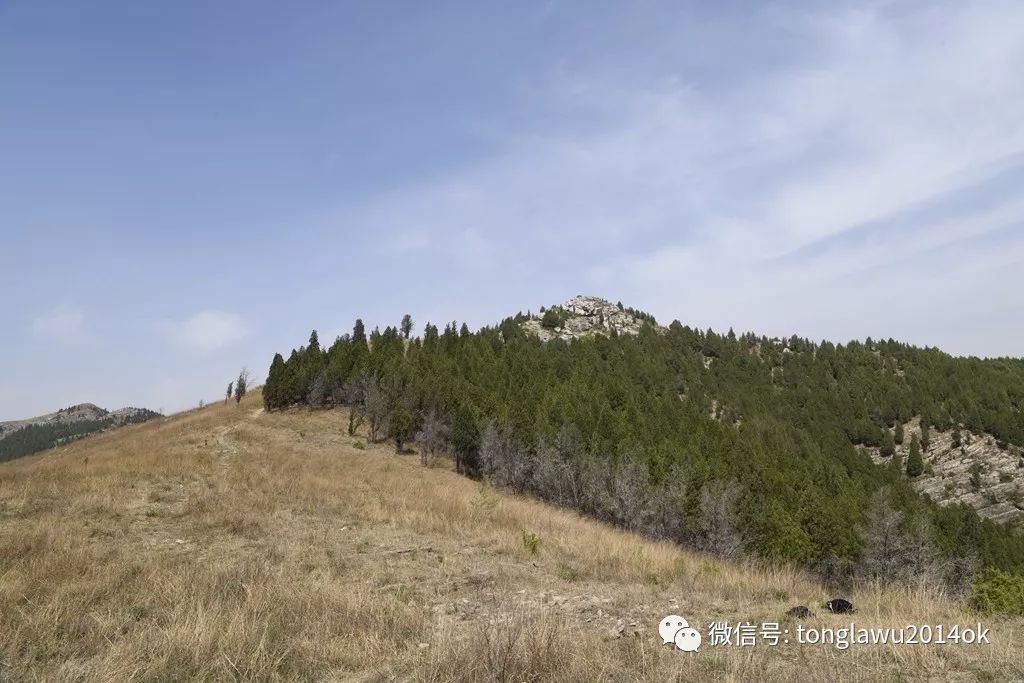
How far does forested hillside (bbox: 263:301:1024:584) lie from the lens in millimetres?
49031

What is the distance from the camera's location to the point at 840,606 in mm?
8688

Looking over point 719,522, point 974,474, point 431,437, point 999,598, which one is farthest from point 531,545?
point 974,474

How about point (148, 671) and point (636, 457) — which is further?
point (636, 457)

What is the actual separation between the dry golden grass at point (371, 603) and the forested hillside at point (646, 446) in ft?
108

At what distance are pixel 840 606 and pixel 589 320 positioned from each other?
159 m

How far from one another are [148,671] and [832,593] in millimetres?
11217

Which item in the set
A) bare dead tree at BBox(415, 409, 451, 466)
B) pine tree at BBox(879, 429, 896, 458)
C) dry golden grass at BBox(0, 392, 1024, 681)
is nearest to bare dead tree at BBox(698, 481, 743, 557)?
bare dead tree at BBox(415, 409, 451, 466)

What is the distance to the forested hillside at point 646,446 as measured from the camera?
161 feet

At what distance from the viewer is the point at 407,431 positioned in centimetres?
6053

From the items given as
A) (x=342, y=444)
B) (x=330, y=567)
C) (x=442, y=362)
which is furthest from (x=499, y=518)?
(x=442, y=362)

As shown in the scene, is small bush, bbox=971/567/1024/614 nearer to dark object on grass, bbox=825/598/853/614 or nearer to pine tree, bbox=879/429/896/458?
dark object on grass, bbox=825/598/853/614

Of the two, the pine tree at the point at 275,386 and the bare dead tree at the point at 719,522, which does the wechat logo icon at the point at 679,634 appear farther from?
the pine tree at the point at 275,386

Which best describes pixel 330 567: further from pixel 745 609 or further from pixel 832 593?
pixel 832 593

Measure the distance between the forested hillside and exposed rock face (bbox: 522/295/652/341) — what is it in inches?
1042
